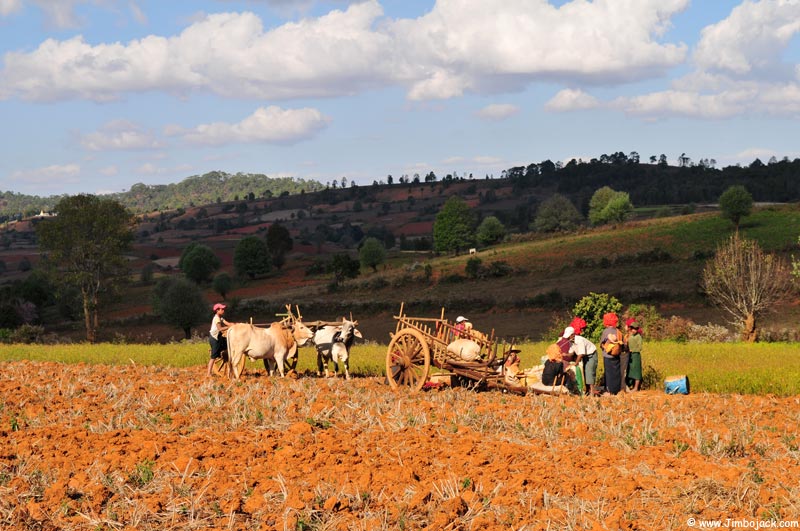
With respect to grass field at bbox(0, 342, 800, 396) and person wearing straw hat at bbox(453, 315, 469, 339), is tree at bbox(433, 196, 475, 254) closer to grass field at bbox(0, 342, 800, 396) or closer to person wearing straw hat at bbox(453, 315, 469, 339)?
grass field at bbox(0, 342, 800, 396)

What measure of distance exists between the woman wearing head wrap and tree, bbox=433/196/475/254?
7987 cm

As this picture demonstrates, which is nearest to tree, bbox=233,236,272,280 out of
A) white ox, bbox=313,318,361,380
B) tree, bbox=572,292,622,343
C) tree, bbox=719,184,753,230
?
tree, bbox=719,184,753,230

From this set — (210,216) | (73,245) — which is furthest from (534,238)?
(210,216)

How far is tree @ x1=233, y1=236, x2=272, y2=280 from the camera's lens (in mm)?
95750

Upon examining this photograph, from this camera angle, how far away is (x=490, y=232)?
101188mm

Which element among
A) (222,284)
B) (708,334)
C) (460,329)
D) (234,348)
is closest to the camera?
(460,329)

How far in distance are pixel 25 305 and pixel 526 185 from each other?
121m

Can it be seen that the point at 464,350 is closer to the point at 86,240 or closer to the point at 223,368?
the point at 223,368

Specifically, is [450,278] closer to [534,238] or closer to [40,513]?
[534,238]

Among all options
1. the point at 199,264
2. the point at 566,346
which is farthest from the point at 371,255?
the point at 566,346

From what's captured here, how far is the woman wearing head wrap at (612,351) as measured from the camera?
16.0 m

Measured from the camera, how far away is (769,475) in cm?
918

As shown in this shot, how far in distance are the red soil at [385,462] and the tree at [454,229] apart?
8177 centimetres

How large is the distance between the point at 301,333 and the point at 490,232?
3291 inches
